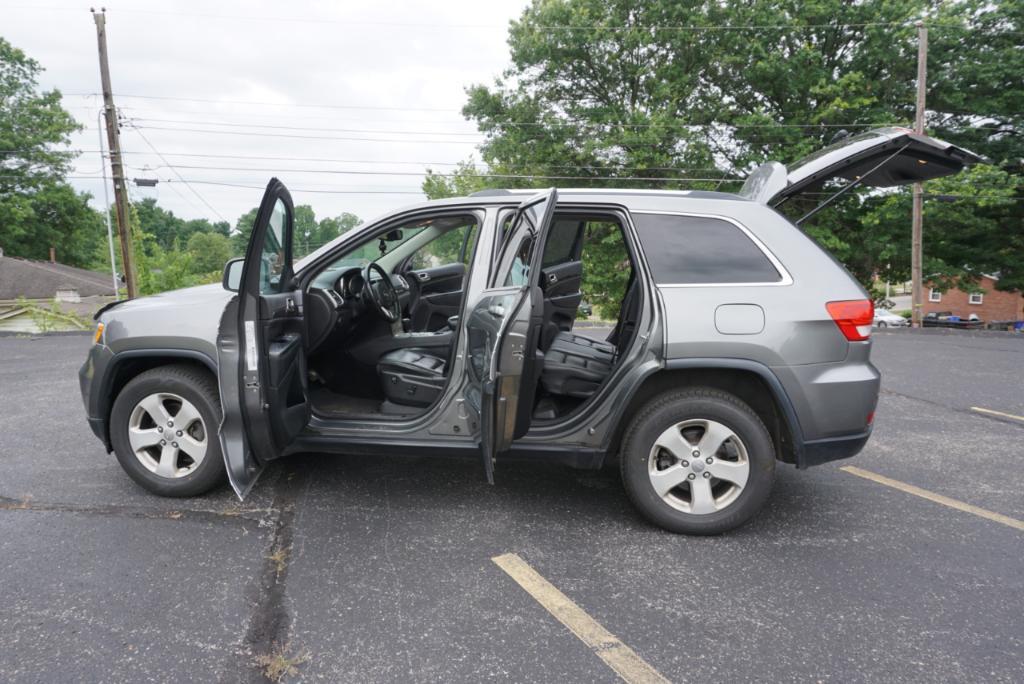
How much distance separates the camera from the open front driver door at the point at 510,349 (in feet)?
9.46

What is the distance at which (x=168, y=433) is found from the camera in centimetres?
361

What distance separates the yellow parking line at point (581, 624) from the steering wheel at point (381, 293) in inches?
78.9

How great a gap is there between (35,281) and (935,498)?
53.4 m

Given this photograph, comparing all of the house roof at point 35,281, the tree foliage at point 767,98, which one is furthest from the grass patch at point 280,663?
the house roof at point 35,281

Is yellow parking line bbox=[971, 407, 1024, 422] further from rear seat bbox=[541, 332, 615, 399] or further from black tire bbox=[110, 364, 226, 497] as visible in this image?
black tire bbox=[110, 364, 226, 497]

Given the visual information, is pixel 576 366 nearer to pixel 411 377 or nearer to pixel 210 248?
pixel 411 377

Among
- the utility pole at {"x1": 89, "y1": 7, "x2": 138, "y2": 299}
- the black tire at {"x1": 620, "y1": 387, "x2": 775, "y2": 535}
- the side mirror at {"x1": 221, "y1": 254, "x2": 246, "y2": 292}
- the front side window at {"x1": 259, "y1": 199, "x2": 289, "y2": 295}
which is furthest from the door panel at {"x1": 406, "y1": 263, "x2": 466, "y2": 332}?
the utility pole at {"x1": 89, "y1": 7, "x2": 138, "y2": 299}

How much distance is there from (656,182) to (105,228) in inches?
1845

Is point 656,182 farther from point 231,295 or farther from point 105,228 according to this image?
point 105,228

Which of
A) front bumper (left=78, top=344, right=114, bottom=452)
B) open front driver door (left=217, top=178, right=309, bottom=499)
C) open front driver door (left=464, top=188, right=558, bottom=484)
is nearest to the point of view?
open front driver door (left=464, top=188, right=558, bottom=484)

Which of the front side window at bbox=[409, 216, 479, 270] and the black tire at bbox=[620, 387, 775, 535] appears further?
the front side window at bbox=[409, 216, 479, 270]

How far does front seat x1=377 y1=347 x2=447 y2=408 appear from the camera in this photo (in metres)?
3.94

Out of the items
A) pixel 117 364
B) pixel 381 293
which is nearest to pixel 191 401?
pixel 117 364

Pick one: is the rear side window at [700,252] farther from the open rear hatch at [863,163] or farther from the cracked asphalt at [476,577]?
the cracked asphalt at [476,577]
